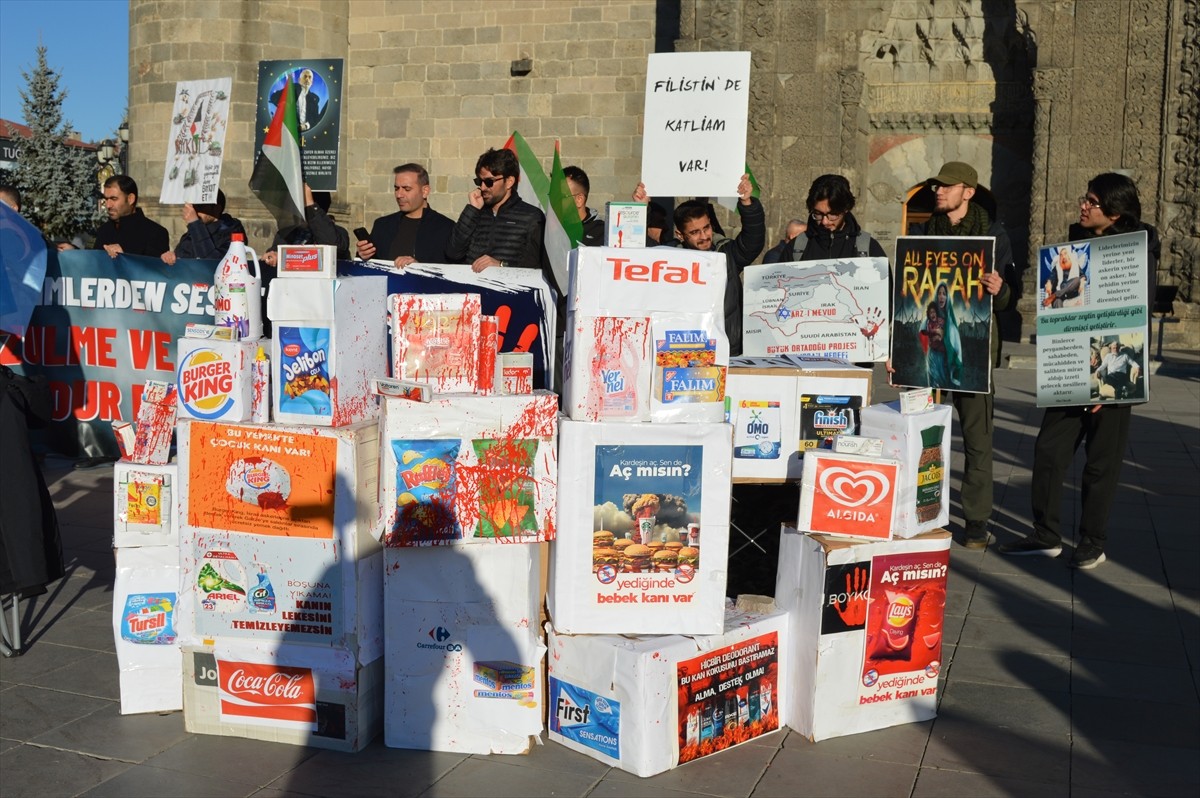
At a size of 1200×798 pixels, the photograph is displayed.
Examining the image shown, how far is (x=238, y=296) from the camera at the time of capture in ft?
15.6

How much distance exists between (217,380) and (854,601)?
2.40m

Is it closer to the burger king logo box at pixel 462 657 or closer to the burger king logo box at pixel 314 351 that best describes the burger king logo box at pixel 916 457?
the burger king logo box at pixel 462 657

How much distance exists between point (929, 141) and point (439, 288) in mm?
13359

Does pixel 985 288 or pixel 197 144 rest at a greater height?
pixel 197 144

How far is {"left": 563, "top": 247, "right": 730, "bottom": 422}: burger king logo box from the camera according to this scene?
4289 mm

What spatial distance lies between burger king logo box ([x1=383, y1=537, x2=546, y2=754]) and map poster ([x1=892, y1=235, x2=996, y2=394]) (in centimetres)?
309

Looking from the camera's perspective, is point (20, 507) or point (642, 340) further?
point (20, 507)

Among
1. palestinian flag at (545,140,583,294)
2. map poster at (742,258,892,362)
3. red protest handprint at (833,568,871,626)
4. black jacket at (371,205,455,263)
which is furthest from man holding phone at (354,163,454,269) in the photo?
red protest handprint at (833,568,871,626)

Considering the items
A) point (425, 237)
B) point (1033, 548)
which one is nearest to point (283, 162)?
point (425, 237)

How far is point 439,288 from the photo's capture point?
5184 mm

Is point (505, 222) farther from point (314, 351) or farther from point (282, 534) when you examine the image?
point (282, 534)

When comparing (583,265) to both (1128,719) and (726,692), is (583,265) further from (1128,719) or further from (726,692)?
(1128,719)

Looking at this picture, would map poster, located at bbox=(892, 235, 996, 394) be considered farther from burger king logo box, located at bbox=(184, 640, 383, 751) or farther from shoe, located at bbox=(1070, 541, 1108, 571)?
burger king logo box, located at bbox=(184, 640, 383, 751)

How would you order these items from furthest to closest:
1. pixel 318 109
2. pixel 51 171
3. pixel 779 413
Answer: pixel 51 171 → pixel 318 109 → pixel 779 413
